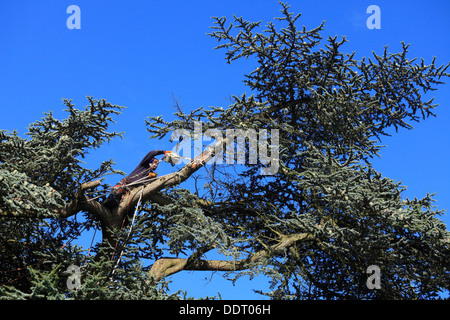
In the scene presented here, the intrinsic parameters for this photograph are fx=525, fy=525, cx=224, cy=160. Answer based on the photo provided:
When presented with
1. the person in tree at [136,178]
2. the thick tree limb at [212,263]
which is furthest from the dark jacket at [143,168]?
the thick tree limb at [212,263]

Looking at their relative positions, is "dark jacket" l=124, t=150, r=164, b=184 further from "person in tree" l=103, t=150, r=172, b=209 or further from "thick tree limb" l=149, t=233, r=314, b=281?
"thick tree limb" l=149, t=233, r=314, b=281

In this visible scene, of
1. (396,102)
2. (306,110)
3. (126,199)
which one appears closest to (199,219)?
(126,199)

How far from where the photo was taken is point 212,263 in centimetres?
1289

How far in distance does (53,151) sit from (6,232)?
139 inches

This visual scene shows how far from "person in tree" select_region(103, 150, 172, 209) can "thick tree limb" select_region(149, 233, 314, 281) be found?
2.01 m

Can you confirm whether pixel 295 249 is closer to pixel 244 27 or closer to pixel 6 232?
pixel 244 27

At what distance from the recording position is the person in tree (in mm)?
13469

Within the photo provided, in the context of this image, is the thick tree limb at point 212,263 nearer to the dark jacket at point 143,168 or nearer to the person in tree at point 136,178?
the person in tree at point 136,178

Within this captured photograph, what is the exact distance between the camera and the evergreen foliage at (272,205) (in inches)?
446

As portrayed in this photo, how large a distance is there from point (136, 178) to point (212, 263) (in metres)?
2.99

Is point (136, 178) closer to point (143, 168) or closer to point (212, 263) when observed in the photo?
point (143, 168)

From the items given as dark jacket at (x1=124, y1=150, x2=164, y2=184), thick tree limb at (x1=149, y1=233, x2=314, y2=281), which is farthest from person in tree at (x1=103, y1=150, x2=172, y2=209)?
thick tree limb at (x1=149, y1=233, x2=314, y2=281)

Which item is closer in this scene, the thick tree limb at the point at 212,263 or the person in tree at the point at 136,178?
the thick tree limb at the point at 212,263

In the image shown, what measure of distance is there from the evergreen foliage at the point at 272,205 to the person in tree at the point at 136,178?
0.27m
